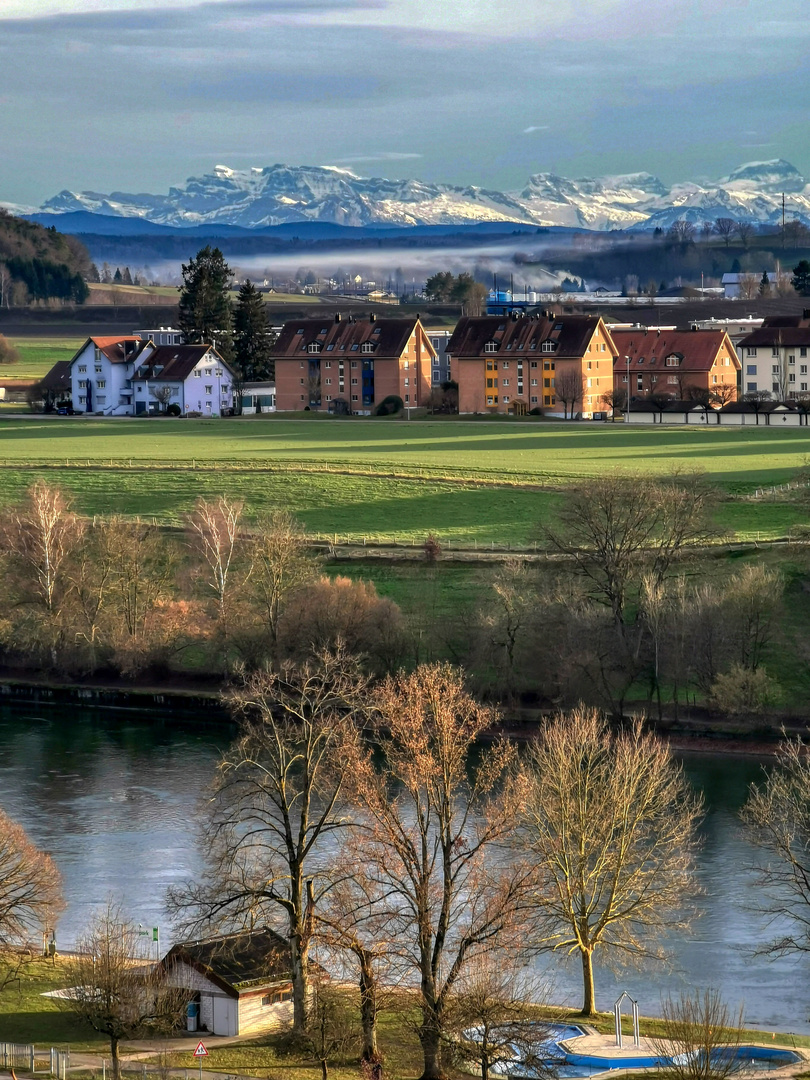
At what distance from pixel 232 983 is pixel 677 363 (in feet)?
238

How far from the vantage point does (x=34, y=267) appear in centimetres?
16038

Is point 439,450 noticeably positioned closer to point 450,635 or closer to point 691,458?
point 691,458

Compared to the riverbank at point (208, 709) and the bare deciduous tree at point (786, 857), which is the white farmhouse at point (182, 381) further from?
the bare deciduous tree at point (786, 857)

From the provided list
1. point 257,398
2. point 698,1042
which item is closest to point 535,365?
point 257,398

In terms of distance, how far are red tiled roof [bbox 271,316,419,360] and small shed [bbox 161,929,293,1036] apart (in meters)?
69.7

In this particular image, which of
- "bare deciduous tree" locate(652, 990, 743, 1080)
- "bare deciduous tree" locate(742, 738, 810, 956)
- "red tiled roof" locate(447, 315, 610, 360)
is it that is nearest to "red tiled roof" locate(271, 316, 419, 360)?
"red tiled roof" locate(447, 315, 610, 360)

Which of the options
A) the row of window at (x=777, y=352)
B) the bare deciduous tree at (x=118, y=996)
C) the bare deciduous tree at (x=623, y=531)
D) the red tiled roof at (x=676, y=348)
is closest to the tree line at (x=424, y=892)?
the bare deciduous tree at (x=118, y=996)

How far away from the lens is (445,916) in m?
19.2

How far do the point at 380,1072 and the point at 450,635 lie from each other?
2328cm

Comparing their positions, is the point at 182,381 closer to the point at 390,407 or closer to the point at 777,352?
the point at 390,407

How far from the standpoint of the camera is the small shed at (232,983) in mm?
20625

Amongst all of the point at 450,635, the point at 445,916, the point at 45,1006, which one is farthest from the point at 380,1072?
the point at 450,635

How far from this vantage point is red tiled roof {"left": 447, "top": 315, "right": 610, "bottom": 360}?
86938 mm

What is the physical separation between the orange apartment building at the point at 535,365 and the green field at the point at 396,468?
818 centimetres
